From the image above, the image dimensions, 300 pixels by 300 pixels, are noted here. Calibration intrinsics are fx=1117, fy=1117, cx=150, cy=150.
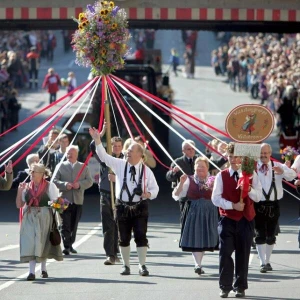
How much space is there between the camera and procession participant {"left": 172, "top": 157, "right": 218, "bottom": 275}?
1385 cm

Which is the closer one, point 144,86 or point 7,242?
point 7,242

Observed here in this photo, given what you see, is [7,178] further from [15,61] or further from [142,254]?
[15,61]

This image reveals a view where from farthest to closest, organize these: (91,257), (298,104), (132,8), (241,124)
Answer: (298,104) < (132,8) < (91,257) < (241,124)

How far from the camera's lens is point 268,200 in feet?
46.4

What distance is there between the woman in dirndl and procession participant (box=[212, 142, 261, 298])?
239cm

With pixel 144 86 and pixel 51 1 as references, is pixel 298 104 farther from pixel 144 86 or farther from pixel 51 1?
pixel 51 1

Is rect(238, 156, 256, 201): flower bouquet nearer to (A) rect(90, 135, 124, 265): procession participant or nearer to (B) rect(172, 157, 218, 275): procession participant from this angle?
(B) rect(172, 157, 218, 275): procession participant

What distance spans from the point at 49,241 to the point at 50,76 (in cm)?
2640

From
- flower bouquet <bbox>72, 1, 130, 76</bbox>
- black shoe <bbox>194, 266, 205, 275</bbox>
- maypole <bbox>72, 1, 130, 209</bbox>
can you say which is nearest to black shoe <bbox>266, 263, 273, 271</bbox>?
black shoe <bbox>194, 266, 205, 275</bbox>

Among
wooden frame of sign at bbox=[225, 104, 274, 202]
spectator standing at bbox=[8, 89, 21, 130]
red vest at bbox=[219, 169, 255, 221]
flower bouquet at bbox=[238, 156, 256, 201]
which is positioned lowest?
spectator standing at bbox=[8, 89, 21, 130]

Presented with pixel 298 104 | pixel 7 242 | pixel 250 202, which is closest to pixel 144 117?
pixel 298 104

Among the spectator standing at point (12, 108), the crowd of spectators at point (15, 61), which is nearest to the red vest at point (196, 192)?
the crowd of spectators at point (15, 61)

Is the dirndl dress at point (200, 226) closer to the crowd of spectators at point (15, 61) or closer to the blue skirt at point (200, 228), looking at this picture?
the blue skirt at point (200, 228)

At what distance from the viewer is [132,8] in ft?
73.3
